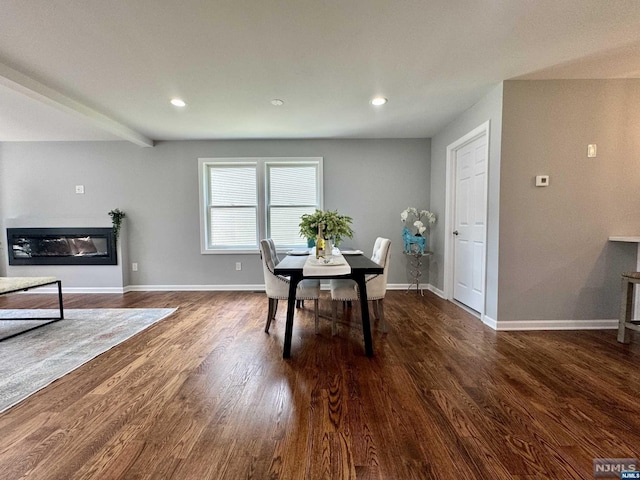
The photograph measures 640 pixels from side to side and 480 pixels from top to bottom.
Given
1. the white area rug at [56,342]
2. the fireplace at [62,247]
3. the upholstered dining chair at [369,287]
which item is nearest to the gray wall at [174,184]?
the fireplace at [62,247]

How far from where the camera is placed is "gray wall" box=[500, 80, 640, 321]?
266 centimetres

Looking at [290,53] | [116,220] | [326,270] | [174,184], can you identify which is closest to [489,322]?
[326,270]

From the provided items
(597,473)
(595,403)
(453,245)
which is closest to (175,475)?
(597,473)

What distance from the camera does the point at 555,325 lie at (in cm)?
279

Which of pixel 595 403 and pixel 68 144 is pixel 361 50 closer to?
pixel 595 403

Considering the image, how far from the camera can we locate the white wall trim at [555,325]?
2773 mm

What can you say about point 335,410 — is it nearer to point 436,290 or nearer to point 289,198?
point 436,290

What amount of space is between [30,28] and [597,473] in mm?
3970

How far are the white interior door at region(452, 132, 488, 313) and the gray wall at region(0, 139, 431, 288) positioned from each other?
0.88 m

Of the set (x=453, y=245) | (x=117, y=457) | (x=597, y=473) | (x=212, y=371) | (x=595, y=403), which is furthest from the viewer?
(x=453, y=245)

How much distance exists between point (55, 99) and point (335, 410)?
381 centimetres

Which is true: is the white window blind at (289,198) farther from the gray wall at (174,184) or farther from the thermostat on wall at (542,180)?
the thermostat on wall at (542,180)

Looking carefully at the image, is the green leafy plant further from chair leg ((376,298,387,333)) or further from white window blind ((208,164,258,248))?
chair leg ((376,298,387,333))

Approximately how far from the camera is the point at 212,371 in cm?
203
